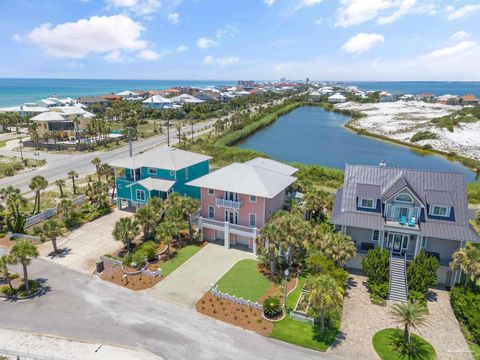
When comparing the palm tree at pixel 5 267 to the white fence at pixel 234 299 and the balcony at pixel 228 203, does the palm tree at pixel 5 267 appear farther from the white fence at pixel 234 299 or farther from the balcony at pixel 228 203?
the balcony at pixel 228 203

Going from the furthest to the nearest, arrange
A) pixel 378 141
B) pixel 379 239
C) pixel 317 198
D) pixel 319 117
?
pixel 319 117 → pixel 378 141 → pixel 317 198 → pixel 379 239

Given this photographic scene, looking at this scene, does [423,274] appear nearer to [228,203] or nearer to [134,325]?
[228,203]

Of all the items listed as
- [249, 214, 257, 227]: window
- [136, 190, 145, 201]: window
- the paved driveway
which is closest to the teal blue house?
[136, 190, 145, 201]: window

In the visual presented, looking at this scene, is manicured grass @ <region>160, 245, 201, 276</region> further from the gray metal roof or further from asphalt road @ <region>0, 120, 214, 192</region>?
asphalt road @ <region>0, 120, 214, 192</region>

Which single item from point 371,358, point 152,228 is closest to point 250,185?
point 152,228

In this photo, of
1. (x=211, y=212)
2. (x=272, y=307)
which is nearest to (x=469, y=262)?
(x=272, y=307)

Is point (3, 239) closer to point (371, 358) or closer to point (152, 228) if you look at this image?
point (152, 228)
